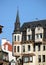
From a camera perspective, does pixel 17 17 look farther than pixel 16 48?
Yes

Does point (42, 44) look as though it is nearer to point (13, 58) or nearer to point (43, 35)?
point (43, 35)

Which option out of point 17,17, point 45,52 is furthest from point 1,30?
point 17,17

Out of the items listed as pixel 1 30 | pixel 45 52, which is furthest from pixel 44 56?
pixel 1 30

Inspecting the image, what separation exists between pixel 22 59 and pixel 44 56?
25.2ft

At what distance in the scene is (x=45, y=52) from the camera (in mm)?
109938

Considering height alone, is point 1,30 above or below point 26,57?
above

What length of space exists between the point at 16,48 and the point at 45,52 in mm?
9903

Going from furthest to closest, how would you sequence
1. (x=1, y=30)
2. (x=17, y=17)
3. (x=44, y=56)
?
(x=17, y=17), (x=44, y=56), (x=1, y=30)

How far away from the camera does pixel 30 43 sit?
113812mm

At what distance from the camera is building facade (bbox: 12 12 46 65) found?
111188mm

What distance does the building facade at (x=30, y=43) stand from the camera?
111188 mm

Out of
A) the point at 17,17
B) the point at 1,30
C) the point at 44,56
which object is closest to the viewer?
the point at 1,30

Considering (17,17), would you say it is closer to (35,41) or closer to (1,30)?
(35,41)

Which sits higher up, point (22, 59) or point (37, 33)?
point (37, 33)
